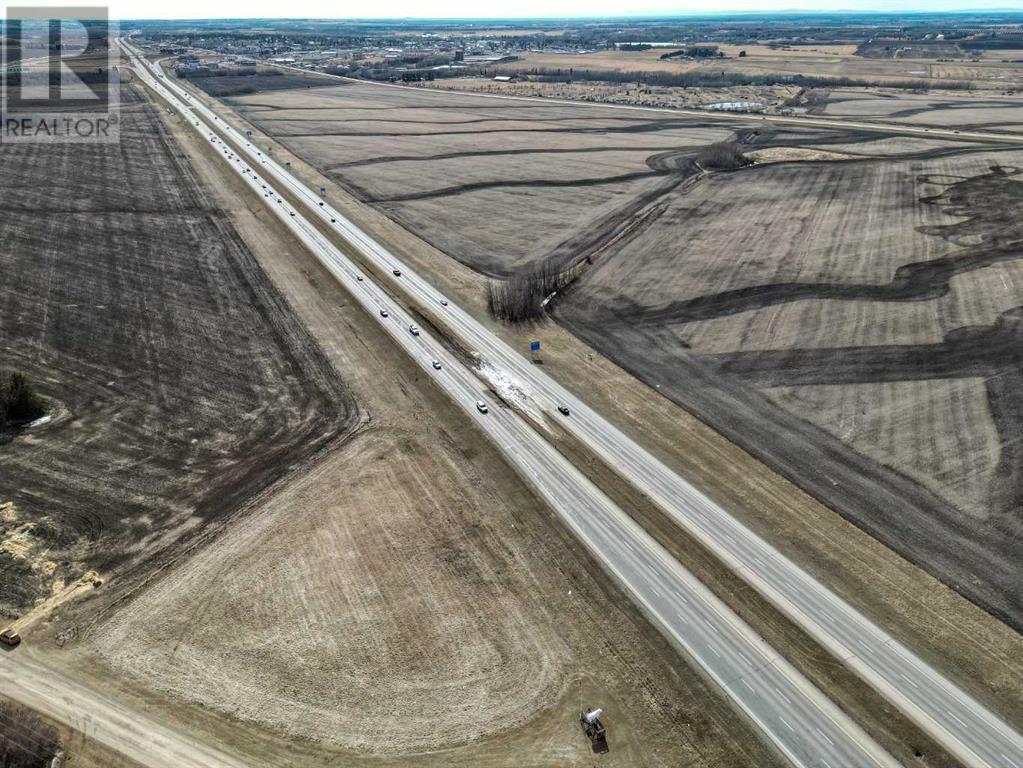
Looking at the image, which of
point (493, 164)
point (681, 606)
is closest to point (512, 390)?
point (681, 606)

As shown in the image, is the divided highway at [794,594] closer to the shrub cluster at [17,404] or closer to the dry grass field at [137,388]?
the dry grass field at [137,388]

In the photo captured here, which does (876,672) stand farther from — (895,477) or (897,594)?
(895,477)

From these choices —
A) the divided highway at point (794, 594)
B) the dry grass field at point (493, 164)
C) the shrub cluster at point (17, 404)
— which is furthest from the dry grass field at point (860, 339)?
the shrub cluster at point (17, 404)

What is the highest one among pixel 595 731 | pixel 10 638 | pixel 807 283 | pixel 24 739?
pixel 807 283

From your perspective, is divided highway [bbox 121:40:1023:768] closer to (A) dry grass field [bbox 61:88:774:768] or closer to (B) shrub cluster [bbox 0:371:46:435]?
(A) dry grass field [bbox 61:88:774:768]

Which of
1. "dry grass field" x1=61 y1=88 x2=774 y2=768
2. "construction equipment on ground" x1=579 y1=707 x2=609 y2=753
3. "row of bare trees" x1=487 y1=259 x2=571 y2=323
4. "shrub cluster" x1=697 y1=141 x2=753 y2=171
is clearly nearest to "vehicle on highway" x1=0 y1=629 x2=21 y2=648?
"dry grass field" x1=61 y1=88 x2=774 y2=768

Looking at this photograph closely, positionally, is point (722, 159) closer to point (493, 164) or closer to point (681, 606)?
point (493, 164)
